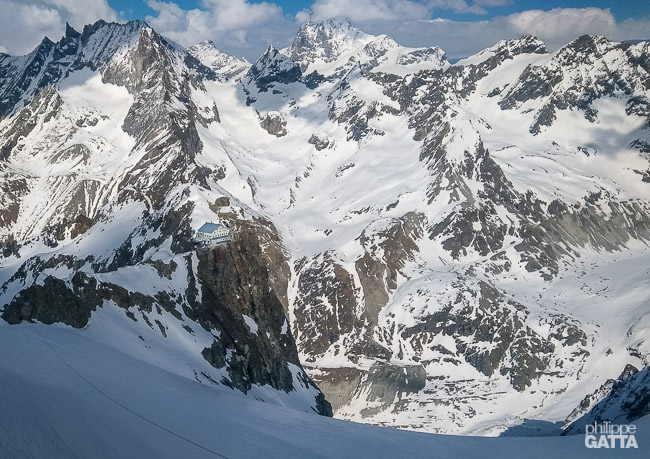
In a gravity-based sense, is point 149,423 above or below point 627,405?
below

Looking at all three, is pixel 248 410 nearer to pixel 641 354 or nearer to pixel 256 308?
pixel 256 308

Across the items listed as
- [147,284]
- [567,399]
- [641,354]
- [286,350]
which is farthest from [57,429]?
[641,354]

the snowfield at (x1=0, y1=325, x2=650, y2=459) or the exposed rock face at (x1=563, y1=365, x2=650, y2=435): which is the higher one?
the exposed rock face at (x1=563, y1=365, x2=650, y2=435)

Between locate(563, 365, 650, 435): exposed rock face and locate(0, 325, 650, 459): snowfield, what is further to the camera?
locate(563, 365, 650, 435): exposed rock face

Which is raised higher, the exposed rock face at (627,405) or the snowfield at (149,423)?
the exposed rock face at (627,405)

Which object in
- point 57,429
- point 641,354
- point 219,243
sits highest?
point 641,354

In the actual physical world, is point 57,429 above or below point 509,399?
below

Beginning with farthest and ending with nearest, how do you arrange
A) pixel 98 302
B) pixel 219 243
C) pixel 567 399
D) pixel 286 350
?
pixel 567 399, pixel 286 350, pixel 219 243, pixel 98 302

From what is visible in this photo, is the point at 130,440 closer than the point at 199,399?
Yes

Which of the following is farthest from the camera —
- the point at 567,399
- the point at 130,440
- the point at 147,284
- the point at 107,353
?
the point at 567,399

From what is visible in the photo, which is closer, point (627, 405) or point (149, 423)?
point (149, 423)

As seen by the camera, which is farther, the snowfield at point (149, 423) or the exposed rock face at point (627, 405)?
the exposed rock face at point (627, 405)
